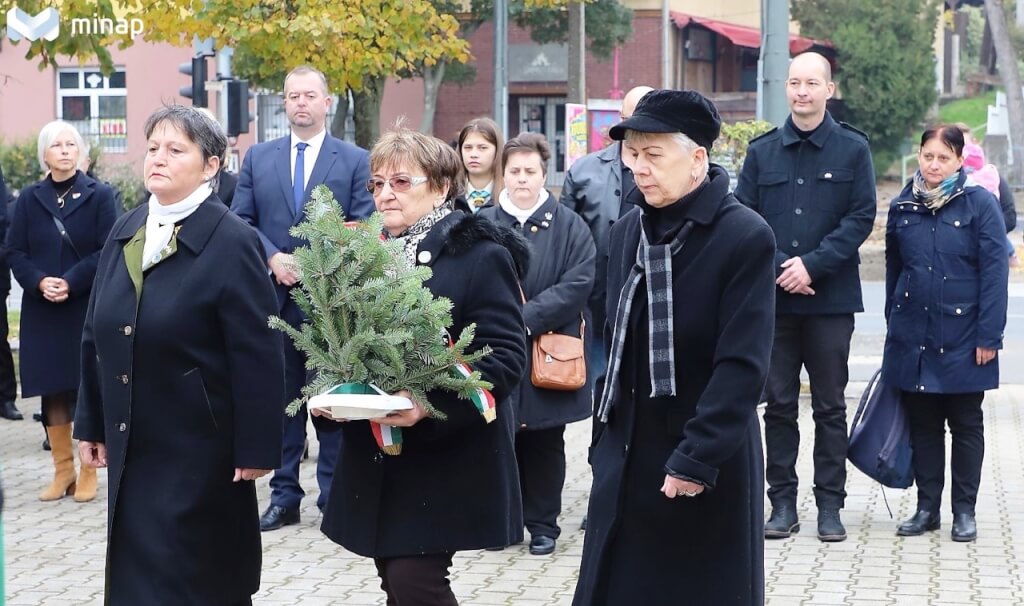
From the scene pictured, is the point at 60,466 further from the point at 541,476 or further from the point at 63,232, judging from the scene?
the point at 541,476

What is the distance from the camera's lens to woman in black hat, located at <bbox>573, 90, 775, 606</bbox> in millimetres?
4164

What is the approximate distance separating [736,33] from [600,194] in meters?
47.8

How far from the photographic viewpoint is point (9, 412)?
11.5 metres

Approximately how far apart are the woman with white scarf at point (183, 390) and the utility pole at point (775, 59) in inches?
304

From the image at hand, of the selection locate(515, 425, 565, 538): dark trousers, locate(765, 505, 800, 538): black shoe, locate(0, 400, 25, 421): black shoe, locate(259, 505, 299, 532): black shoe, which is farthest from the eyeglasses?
locate(0, 400, 25, 421): black shoe

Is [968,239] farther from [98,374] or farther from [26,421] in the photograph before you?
[26,421]

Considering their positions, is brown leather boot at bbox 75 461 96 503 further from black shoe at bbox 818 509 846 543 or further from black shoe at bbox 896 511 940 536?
black shoe at bbox 896 511 940 536

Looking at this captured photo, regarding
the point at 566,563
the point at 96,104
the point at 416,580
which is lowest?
the point at 566,563

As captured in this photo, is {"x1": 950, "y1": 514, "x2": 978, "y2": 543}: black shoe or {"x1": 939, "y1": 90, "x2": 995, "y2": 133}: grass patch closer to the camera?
{"x1": 950, "y1": 514, "x2": 978, "y2": 543}: black shoe

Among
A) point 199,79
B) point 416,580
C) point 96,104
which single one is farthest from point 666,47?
point 416,580

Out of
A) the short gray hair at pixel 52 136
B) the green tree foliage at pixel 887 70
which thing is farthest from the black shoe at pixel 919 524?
the green tree foliage at pixel 887 70

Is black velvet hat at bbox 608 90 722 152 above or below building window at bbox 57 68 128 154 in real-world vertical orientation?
below

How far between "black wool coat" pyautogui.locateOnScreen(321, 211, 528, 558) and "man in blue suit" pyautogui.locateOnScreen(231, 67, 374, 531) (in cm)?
314

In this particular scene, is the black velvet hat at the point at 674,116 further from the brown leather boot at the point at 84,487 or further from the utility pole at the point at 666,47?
the utility pole at the point at 666,47
